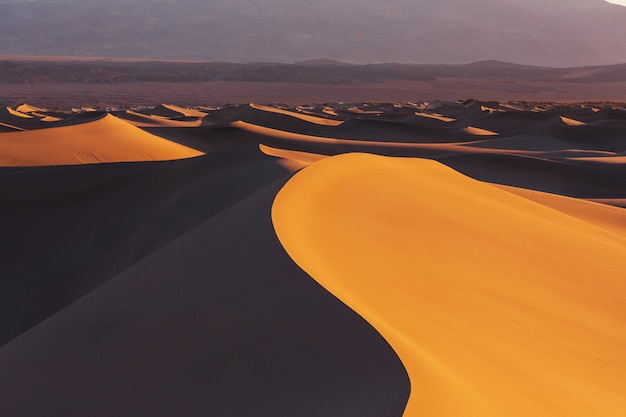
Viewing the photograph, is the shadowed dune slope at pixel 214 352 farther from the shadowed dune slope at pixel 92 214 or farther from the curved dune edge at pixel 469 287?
the shadowed dune slope at pixel 92 214

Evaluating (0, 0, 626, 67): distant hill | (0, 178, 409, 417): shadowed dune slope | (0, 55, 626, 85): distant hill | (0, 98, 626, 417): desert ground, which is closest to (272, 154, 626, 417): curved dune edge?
(0, 98, 626, 417): desert ground

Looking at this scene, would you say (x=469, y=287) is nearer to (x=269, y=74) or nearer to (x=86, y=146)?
(x=86, y=146)

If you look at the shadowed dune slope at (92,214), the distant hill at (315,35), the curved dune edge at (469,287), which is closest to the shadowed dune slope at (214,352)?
the curved dune edge at (469,287)

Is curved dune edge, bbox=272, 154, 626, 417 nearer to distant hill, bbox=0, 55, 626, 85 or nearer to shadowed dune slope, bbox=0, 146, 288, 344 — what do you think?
shadowed dune slope, bbox=0, 146, 288, 344

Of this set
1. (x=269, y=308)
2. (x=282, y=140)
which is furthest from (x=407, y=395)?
(x=282, y=140)

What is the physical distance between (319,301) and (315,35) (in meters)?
152

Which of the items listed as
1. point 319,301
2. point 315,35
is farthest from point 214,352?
point 315,35

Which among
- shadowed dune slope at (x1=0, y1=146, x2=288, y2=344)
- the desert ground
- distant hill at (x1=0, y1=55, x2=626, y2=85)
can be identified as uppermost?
the desert ground

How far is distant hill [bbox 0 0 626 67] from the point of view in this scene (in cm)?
14162

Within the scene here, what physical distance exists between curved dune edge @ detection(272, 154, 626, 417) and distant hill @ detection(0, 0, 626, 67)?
133690mm

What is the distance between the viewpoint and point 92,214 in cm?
834

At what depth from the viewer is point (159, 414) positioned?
2570 millimetres

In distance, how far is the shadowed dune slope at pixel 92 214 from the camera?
6801 millimetres

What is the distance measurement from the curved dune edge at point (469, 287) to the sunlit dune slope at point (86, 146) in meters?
6.56
